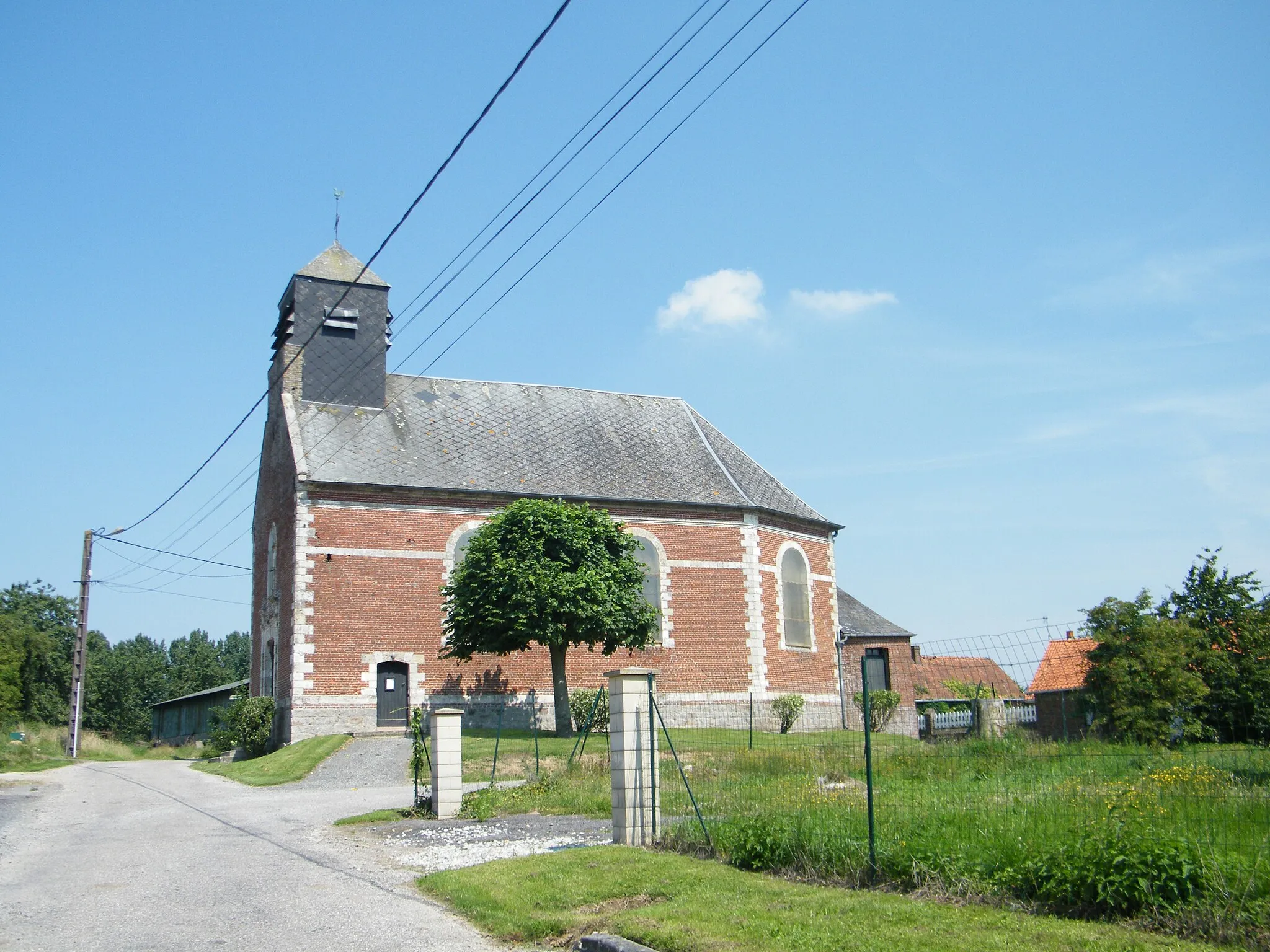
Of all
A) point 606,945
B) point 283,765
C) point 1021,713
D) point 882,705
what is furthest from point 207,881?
point 882,705

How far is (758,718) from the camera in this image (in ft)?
106

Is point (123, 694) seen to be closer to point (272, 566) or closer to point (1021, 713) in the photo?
point (272, 566)

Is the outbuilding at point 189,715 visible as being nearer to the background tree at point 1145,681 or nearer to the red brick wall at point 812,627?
the red brick wall at point 812,627

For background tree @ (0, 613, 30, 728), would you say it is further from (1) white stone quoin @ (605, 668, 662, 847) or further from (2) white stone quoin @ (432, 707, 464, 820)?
(1) white stone quoin @ (605, 668, 662, 847)

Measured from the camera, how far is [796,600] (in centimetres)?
3506

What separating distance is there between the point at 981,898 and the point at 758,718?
2573cm

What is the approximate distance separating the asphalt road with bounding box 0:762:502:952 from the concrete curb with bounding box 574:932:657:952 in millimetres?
649

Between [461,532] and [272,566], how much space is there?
21.0 feet

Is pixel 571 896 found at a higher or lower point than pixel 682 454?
lower

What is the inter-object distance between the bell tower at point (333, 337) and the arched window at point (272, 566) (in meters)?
4.39

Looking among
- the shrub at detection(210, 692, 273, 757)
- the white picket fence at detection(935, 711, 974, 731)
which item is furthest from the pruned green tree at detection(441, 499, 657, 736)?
the white picket fence at detection(935, 711, 974, 731)

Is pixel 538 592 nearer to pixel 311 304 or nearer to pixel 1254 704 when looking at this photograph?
pixel 311 304

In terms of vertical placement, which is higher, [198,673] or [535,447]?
[535,447]

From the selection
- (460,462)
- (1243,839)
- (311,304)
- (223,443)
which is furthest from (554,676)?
(1243,839)
